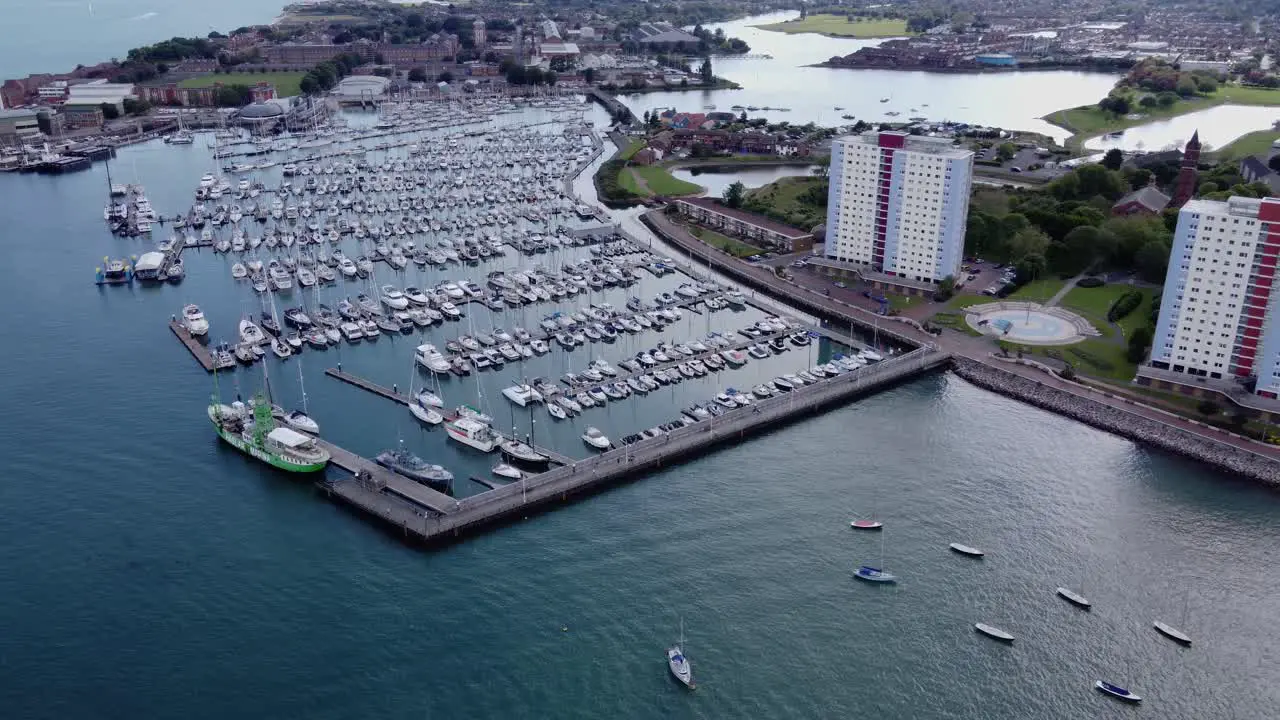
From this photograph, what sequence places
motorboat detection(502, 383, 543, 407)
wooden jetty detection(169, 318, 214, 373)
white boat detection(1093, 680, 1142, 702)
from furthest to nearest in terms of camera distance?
1. wooden jetty detection(169, 318, 214, 373)
2. motorboat detection(502, 383, 543, 407)
3. white boat detection(1093, 680, 1142, 702)

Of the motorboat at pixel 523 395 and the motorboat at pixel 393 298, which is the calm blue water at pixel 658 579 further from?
the motorboat at pixel 393 298

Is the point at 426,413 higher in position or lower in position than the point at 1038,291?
lower

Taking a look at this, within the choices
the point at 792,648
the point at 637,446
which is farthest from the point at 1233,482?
the point at 637,446

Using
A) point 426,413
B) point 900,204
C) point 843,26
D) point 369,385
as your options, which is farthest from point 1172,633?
point 843,26

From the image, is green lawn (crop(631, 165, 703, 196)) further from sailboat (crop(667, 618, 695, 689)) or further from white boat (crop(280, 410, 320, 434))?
A: sailboat (crop(667, 618, 695, 689))

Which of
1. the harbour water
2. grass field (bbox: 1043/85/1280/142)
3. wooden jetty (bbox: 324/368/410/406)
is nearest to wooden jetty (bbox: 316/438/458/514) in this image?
wooden jetty (bbox: 324/368/410/406)

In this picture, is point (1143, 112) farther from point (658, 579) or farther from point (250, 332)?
point (658, 579)
